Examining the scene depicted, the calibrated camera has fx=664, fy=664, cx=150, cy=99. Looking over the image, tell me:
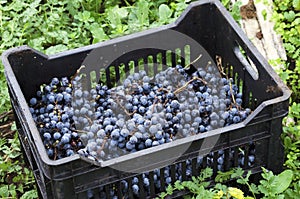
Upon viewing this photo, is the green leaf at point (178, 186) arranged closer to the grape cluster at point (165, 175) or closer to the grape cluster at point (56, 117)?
the grape cluster at point (165, 175)

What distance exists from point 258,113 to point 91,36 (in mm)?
1381

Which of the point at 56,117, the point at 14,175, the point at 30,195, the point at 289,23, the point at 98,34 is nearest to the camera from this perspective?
the point at 56,117

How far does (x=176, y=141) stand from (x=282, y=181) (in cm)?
42

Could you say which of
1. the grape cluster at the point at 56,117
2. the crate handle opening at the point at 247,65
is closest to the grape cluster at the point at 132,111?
the grape cluster at the point at 56,117

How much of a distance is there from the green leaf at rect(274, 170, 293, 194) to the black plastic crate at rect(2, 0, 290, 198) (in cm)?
7

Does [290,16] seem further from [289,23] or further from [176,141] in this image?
[176,141]

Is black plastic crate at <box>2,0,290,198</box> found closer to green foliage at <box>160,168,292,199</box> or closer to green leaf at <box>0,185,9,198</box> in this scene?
green foliage at <box>160,168,292,199</box>

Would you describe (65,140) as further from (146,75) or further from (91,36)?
(91,36)

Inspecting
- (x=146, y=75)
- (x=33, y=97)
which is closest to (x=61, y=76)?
(x=33, y=97)

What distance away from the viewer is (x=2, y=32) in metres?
3.17

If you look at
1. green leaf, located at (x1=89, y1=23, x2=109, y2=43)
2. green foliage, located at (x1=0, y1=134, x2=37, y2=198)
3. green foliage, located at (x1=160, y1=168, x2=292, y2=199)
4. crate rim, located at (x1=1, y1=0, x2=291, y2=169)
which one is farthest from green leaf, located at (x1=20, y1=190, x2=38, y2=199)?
green leaf, located at (x1=89, y1=23, x2=109, y2=43)

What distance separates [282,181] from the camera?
2.24 metres

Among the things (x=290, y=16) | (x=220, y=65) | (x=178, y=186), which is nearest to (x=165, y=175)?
(x=178, y=186)

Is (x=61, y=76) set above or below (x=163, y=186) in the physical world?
above
